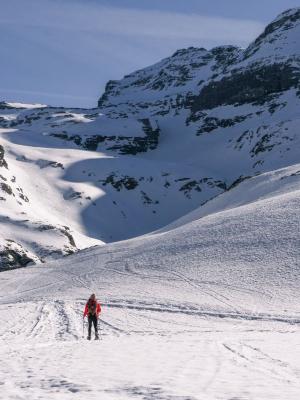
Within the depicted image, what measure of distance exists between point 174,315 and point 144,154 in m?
120

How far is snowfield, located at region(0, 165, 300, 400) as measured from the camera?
1082cm

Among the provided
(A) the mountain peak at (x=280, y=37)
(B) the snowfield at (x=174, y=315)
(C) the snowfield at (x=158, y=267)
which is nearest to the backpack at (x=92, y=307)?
(B) the snowfield at (x=174, y=315)

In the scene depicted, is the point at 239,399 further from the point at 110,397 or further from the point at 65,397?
the point at 65,397

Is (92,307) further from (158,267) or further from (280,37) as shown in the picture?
(280,37)

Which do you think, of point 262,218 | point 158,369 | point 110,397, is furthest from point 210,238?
point 110,397

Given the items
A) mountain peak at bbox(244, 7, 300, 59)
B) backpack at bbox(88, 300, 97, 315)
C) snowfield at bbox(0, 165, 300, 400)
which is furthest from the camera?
mountain peak at bbox(244, 7, 300, 59)

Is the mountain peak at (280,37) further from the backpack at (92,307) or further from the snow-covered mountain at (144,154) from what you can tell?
the backpack at (92,307)

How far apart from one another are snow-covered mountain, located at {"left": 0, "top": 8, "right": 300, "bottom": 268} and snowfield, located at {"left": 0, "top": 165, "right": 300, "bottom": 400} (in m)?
21.7

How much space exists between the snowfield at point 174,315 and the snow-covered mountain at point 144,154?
21.7 meters

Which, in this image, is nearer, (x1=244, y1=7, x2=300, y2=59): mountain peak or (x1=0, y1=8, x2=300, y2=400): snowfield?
(x1=0, y1=8, x2=300, y2=400): snowfield

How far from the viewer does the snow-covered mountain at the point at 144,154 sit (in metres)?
87.0

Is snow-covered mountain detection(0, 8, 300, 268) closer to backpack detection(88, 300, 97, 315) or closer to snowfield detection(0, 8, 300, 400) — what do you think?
snowfield detection(0, 8, 300, 400)

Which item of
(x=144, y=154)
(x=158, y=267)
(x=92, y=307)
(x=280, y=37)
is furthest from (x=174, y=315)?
(x=280, y=37)

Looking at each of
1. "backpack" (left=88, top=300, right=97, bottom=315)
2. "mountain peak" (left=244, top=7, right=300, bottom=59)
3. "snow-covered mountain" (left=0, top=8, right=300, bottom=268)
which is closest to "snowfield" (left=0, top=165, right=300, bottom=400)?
"backpack" (left=88, top=300, right=97, bottom=315)
